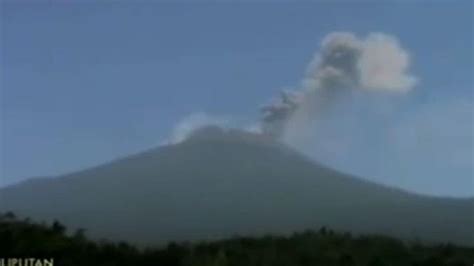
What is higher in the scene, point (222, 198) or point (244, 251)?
point (222, 198)

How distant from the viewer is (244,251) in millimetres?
4352

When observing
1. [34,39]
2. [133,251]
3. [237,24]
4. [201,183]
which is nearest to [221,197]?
[201,183]

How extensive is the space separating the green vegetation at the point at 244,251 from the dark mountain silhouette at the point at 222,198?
44 millimetres

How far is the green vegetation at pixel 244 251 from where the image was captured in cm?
432

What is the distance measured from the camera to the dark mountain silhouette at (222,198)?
4.38 m

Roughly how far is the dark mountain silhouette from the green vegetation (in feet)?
0.14

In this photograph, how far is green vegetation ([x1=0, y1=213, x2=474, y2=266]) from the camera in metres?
4.32

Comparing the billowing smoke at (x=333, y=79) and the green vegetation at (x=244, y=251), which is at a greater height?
the billowing smoke at (x=333, y=79)

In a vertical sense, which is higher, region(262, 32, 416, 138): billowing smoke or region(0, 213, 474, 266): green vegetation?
region(262, 32, 416, 138): billowing smoke

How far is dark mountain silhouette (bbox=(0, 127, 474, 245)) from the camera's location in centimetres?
438

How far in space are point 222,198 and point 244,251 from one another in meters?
0.22

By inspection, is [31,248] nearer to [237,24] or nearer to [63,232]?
[63,232]

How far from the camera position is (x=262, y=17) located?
436 centimetres

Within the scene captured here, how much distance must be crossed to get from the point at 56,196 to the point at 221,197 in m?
0.63
